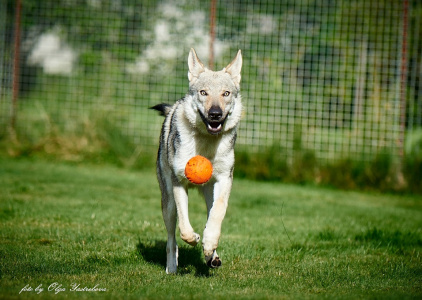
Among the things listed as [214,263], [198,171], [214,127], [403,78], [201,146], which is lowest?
[214,263]

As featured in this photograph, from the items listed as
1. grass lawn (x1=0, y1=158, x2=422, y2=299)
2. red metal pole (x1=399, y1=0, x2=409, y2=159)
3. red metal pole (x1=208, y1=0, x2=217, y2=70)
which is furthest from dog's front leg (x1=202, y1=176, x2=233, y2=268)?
red metal pole (x1=399, y1=0, x2=409, y2=159)

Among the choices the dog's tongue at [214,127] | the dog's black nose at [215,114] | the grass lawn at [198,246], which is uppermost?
the dog's black nose at [215,114]

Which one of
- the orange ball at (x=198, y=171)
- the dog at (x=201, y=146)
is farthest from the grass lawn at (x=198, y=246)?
the orange ball at (x=198, y=171)

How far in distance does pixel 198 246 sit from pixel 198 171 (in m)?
1.40

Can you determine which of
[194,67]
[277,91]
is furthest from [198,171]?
[277,91]

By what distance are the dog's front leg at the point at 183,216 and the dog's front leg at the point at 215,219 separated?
0.58 ft

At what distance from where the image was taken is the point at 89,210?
20.1 ft

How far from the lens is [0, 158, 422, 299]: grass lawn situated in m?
3.46

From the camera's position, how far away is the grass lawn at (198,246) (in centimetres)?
346

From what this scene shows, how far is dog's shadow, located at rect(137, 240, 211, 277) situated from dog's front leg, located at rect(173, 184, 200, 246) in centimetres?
29

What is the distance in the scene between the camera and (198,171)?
12.7 feet

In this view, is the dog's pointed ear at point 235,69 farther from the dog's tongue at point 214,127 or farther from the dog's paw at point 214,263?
the dog's paw at point 214,263

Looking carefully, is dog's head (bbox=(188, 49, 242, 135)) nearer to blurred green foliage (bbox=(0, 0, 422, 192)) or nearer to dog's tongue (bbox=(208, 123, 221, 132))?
dog's tongue (bbox=(208, 123, 221, 132))

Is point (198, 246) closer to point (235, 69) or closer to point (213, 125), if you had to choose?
point (213, 125)
